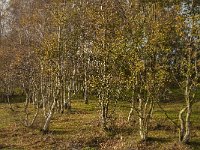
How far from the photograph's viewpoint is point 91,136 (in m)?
29.7

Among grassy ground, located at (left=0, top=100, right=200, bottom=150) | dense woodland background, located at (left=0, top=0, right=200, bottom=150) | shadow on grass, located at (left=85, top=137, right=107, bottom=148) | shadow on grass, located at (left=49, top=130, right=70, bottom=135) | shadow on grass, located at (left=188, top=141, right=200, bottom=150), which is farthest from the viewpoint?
shadow on grass, located at (left=49, top=130, right=70, bottom=135)

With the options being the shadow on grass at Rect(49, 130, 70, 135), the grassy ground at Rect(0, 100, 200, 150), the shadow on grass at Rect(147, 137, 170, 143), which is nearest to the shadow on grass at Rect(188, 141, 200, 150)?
the grassy ground at Rect(0, 100, 200, 150)

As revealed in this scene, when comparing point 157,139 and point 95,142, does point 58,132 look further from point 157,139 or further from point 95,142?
point 157,139

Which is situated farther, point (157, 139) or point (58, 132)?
point (58, 132)

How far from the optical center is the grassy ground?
1074 inches

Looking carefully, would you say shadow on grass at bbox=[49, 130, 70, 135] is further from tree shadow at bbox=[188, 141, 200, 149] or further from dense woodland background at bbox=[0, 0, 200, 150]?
tree shadow at bbox=[188, 141, 200, 149]

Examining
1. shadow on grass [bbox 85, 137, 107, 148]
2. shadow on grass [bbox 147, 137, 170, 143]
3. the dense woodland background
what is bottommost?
shadow on grass [bbox 85, 137, 107, 148]

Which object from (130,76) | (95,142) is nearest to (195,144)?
(130,76)

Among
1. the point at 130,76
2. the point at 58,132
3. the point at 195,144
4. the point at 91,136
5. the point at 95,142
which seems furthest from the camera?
the point at 58,132

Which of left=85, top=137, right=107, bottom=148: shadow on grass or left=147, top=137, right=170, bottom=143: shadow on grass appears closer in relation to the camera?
left=147, top=137, right=170, bottom=143: shadow on grass

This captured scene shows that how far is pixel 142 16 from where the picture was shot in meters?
27.8

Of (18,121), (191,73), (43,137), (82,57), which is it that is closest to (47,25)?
(82,57)

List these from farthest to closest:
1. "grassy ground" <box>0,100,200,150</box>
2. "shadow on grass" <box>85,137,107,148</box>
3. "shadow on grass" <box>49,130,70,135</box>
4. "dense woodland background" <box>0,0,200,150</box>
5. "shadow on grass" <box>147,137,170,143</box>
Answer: "shadow on grass" <box>49,130,70,135</box> < "shadow on grass" <box>85,137,107,148</box> < "shadow on grass" <box>147,137,170,143</box> < "grassy ground" <box>0,100,200,150</box> < "dense woodland background" <box>0,0,200,150</box>

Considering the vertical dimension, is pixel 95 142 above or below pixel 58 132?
below
